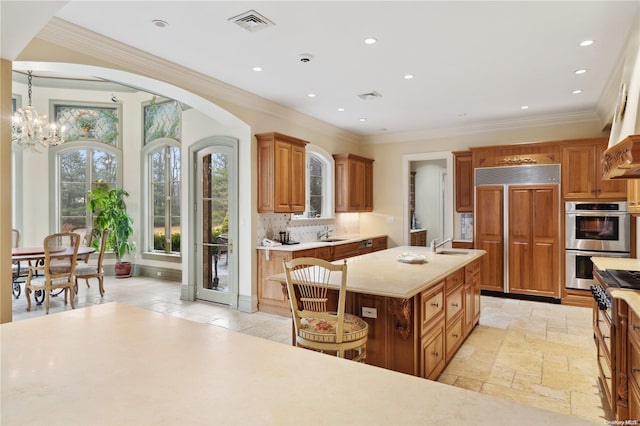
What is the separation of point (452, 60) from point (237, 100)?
2.63 m

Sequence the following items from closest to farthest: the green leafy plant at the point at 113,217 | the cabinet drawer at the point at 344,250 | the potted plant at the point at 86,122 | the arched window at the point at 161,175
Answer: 1. the cabinet drawer at the point at 344,250
2. the green leafy plant at the point at 113,217
3. the arched window at the point at 161,175
4. the potted plant at the point at 86,122

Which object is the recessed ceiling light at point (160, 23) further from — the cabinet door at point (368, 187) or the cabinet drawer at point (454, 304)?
the cabinet door at point (368, 187)

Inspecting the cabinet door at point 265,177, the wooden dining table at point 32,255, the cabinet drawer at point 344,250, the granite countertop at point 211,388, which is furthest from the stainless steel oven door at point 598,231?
the wooden dining table at point 32,255

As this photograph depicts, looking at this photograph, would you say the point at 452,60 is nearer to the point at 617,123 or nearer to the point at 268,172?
the point at 617,123

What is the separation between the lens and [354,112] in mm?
5926

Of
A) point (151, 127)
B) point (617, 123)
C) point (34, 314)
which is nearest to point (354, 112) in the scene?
point (617, 123)

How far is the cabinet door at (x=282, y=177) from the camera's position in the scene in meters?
5.14

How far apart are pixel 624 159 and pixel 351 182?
504 cm

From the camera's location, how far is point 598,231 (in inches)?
207

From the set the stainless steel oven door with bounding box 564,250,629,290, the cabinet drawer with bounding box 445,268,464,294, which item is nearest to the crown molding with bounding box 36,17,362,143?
the cabinet drawer with bounding box 445,268,464,294

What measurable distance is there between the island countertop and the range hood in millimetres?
1309

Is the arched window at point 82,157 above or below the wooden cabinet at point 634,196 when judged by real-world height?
above

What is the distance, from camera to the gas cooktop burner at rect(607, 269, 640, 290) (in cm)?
233

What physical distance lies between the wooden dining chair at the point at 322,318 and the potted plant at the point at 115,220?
19.8ft
